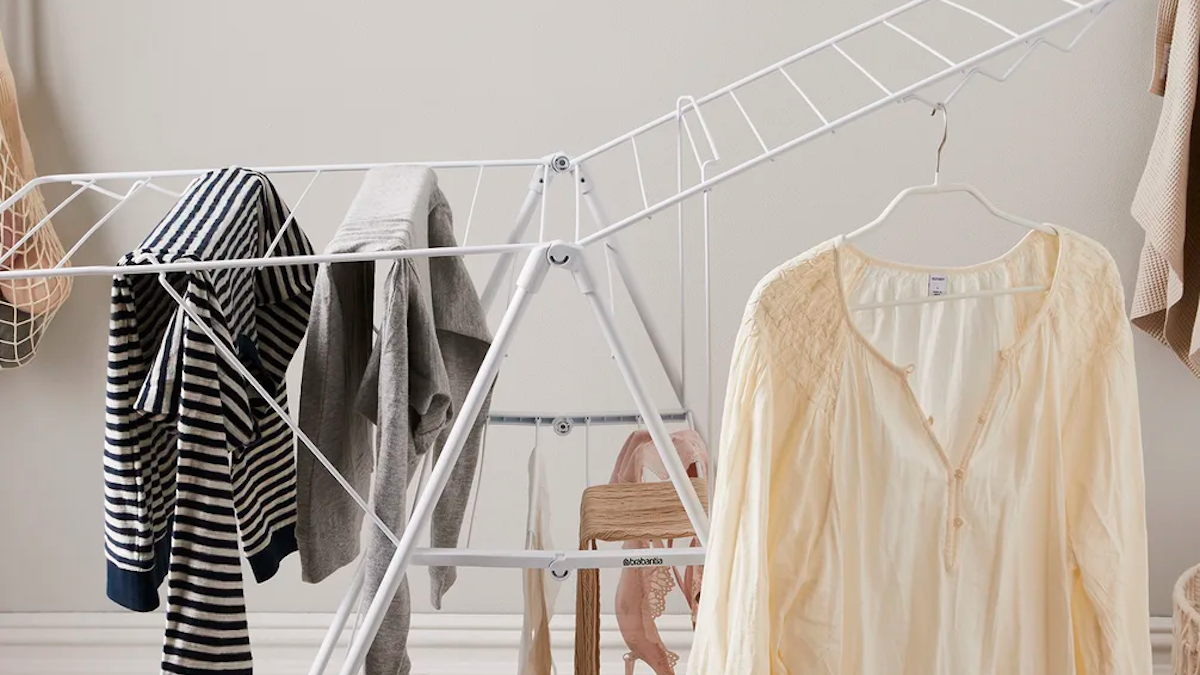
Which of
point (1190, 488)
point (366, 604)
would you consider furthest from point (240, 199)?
point (1190, 488)

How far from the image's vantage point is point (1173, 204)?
174 centimetres

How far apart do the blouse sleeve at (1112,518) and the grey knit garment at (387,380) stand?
27.0 inches

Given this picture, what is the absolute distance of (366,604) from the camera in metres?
1.09

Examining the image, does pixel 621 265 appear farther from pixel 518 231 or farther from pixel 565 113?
pixel 565 113

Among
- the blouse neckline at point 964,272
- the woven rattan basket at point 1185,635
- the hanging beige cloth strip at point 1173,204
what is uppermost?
the hanging beige cloth strip at point 1173,204

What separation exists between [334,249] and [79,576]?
1499 millimetres

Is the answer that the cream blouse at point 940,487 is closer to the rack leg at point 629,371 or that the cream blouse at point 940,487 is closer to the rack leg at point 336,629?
the rack leg at point 629,371

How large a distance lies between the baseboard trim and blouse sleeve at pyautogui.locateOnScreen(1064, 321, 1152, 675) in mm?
1184

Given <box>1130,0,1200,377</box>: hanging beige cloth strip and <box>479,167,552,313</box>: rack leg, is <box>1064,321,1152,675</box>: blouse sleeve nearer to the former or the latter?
<box>479,167,552,313</box>: rack leg

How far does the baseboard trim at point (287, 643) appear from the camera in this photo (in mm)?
2137

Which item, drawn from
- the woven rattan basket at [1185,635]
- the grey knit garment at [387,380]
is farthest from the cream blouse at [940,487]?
the woven rattan basket at [1185,635]

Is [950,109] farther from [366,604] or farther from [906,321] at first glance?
[366,604]

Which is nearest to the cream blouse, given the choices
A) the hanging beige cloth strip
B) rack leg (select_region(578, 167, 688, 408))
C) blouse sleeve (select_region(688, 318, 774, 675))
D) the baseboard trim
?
blouse sleeve (select_region(688, 318, 774, 675))

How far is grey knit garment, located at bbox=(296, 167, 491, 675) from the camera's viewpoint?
3.38ft
